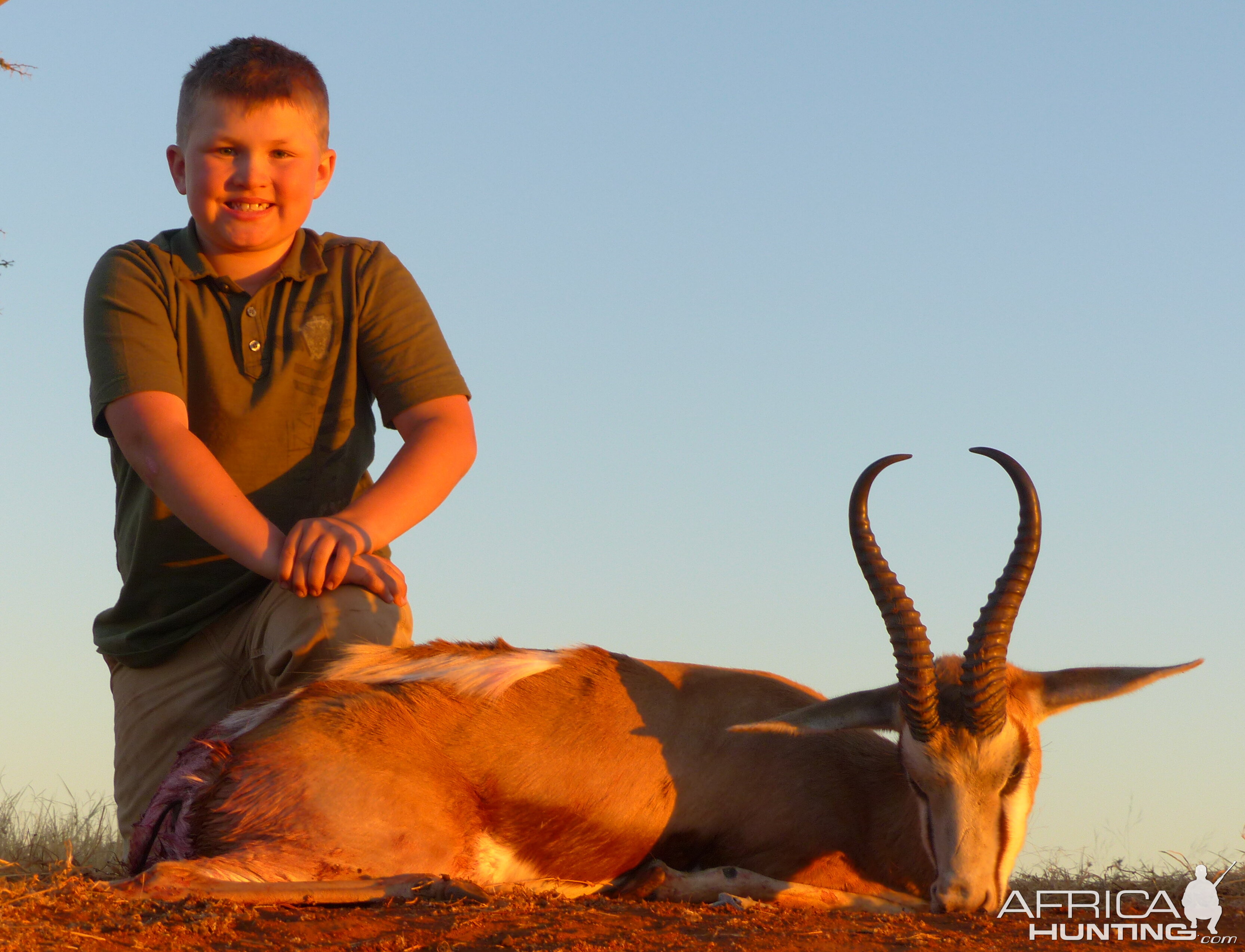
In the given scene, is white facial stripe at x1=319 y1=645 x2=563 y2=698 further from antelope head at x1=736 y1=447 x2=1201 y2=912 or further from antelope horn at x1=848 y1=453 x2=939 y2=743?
antelope horn at x1=848 y1=453 x2=939 y2=743

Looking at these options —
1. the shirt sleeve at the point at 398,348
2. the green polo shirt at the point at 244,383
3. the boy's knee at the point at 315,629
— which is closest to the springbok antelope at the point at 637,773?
the boy's knee at the point at 315,629

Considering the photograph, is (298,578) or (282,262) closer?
(298,578)

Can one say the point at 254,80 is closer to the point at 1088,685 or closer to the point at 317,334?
the point at 317,334

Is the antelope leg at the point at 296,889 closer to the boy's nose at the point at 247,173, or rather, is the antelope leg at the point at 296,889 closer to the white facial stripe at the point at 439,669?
the white facial stripe at the point at 439,669

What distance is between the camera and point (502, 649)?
5.01 m

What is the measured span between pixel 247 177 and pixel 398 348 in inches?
33.9

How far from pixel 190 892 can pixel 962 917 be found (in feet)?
8.01

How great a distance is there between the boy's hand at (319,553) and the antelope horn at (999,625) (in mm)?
2156

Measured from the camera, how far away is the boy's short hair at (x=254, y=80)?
202 inches

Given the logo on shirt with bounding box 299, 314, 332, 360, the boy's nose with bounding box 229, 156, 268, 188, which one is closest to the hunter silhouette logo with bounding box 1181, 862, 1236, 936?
the logo on shirt with bounding box 299, 314, 332, 360

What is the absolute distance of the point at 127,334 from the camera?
16.0 ft

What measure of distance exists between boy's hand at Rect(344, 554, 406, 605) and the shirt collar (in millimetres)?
1287

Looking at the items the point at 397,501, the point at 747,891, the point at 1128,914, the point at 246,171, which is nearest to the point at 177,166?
the point at 246,171

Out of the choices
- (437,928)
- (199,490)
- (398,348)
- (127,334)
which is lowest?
(437,928)
